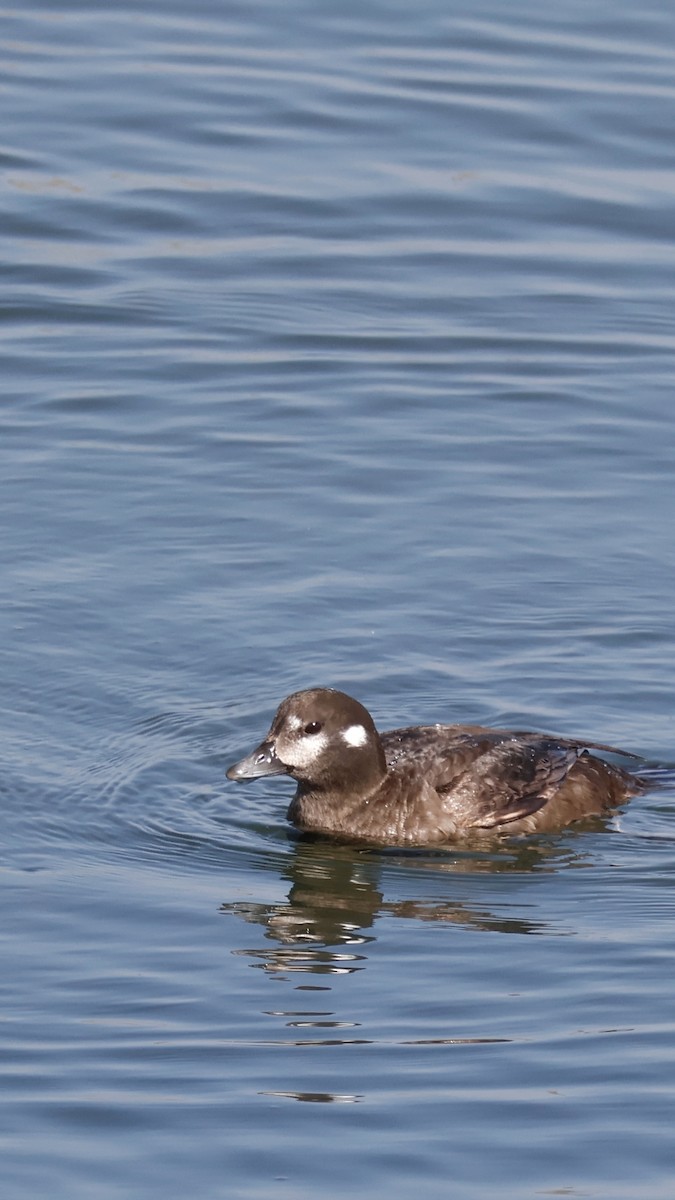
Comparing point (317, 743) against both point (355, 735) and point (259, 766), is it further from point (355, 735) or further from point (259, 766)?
point (259, 766)

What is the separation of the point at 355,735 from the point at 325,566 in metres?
2.48

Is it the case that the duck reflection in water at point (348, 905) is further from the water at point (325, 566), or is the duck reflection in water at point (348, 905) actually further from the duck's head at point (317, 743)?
the duck's head at point (317, 743)

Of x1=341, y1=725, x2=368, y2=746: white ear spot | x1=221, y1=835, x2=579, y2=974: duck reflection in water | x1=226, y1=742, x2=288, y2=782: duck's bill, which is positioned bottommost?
x1=221, y1=835, x2=579, y2=974: duck reflection in water

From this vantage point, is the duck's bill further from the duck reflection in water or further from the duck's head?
the duck reflection in water

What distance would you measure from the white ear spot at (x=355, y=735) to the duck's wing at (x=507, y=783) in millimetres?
424

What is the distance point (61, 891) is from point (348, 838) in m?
1.53

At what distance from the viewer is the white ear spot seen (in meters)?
9.73

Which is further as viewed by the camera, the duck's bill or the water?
the duck's bill

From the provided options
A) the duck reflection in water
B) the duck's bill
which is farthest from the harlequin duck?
the duck reflection in water

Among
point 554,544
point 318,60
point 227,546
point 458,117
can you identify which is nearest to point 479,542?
point 554,544

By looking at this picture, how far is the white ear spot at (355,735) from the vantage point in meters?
9.73

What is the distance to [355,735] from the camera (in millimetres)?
9766

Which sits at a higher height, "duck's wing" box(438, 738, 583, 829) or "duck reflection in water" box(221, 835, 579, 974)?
"duck's wing" box(438, 738, 583, 829)

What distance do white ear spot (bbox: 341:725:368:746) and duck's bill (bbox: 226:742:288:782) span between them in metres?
0.32
